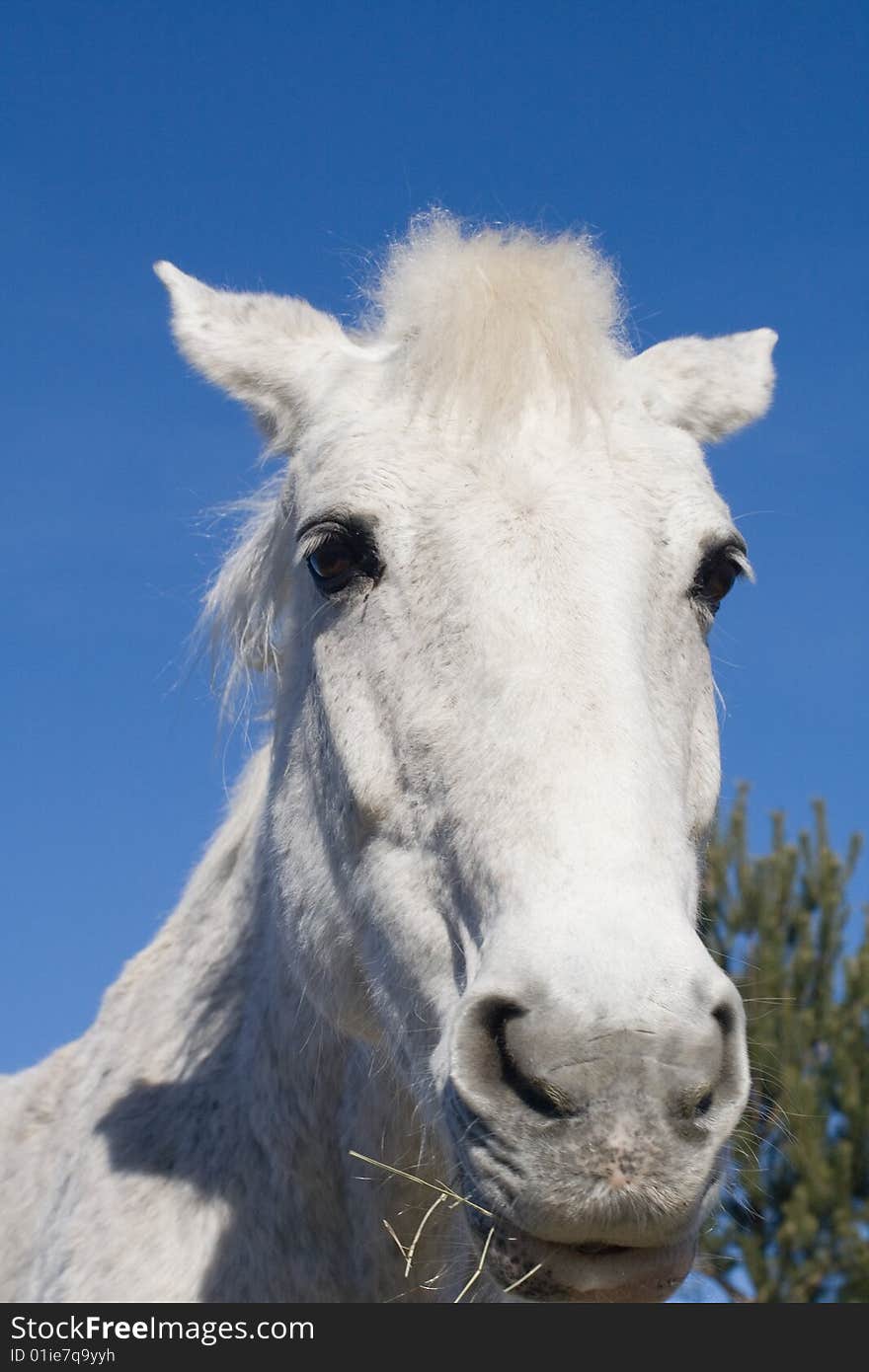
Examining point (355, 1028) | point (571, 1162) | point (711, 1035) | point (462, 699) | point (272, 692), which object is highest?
point (272, 692)

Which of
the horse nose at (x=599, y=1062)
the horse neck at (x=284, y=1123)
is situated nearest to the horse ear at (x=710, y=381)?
the horse neck at (x=284, y=1123)

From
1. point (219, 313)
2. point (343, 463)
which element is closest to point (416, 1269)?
point (343, 463)

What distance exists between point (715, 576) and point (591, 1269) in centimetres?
174

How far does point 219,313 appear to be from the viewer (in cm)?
387

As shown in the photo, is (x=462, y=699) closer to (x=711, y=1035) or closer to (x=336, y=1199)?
(x=711, y=1035)

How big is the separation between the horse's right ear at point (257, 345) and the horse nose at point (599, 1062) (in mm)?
2051

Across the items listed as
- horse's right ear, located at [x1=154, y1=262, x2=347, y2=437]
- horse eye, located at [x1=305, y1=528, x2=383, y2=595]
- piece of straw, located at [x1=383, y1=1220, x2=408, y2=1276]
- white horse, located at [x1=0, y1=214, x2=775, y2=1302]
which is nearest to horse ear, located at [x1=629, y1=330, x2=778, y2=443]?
white horse, located at [x1=0, y1=214, x2=775, y2=1302]

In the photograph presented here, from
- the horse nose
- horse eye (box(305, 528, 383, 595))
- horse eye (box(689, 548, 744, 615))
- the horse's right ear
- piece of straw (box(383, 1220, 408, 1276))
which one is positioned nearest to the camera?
the horse nose

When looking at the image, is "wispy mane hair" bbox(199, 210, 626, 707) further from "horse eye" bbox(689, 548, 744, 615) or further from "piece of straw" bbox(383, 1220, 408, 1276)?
"piece of straw" bbox(383, 1220, 408, 1276)

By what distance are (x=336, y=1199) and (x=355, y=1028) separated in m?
0.56

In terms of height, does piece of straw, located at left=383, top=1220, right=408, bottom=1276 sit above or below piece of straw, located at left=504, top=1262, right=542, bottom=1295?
above

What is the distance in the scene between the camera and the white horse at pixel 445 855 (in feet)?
7.02

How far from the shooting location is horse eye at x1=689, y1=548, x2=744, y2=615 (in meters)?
3.17

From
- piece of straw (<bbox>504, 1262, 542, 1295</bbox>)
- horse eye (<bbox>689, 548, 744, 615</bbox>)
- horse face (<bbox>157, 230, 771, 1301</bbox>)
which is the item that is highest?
horse eye (<bbox>689, 548, 744, 615</bbox>)
